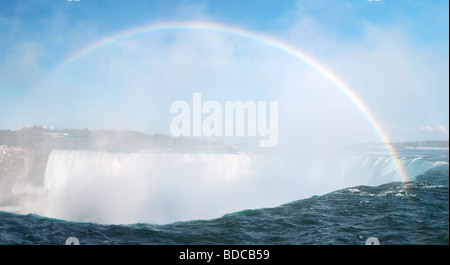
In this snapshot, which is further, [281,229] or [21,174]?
[21,174]

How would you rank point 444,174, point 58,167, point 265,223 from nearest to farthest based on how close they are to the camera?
1. point 265,223
2. point 444,174
3. point 58,167

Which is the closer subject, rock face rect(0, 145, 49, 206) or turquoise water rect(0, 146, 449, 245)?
turquoise water rect(0, 146, 449, 245)

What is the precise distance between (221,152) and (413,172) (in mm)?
9699

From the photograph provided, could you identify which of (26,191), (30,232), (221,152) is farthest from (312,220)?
(26,191)

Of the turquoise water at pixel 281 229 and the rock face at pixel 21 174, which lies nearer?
the turquoise water at pixel 281 229

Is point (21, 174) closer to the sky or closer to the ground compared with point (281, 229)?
closer to the ground

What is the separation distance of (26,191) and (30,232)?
1600cm
